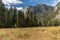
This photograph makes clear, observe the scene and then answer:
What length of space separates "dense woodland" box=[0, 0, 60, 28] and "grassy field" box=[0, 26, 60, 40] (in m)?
0.11

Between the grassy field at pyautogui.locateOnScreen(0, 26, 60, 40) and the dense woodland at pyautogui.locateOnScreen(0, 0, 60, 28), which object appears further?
the dense woodland at pyautogui.locateOnScreen(0, 0, 60, 28)

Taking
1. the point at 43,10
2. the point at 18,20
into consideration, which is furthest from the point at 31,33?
the point at 43,10

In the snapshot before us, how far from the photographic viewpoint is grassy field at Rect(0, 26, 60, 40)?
364 cm

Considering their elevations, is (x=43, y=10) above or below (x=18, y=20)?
above

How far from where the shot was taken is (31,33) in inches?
147

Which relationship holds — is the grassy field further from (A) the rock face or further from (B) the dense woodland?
(A) the rock face

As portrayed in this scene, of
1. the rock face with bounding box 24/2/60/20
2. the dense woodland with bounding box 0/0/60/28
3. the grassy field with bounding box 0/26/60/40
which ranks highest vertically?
the rock face with bounding box 24/2/60/20

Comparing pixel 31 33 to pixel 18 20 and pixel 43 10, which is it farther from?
pixel 43 10

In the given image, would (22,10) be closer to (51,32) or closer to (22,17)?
(22,17)

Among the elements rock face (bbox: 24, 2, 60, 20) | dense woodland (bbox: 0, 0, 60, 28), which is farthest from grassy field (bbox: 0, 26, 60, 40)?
rock face (bbox: 24, 2, 60, 20)

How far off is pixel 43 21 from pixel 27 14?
0.42 metres

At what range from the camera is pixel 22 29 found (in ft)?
12.3

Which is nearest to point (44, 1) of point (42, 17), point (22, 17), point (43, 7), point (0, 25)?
point (43, 7)

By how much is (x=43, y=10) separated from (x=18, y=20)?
25.7 inches
